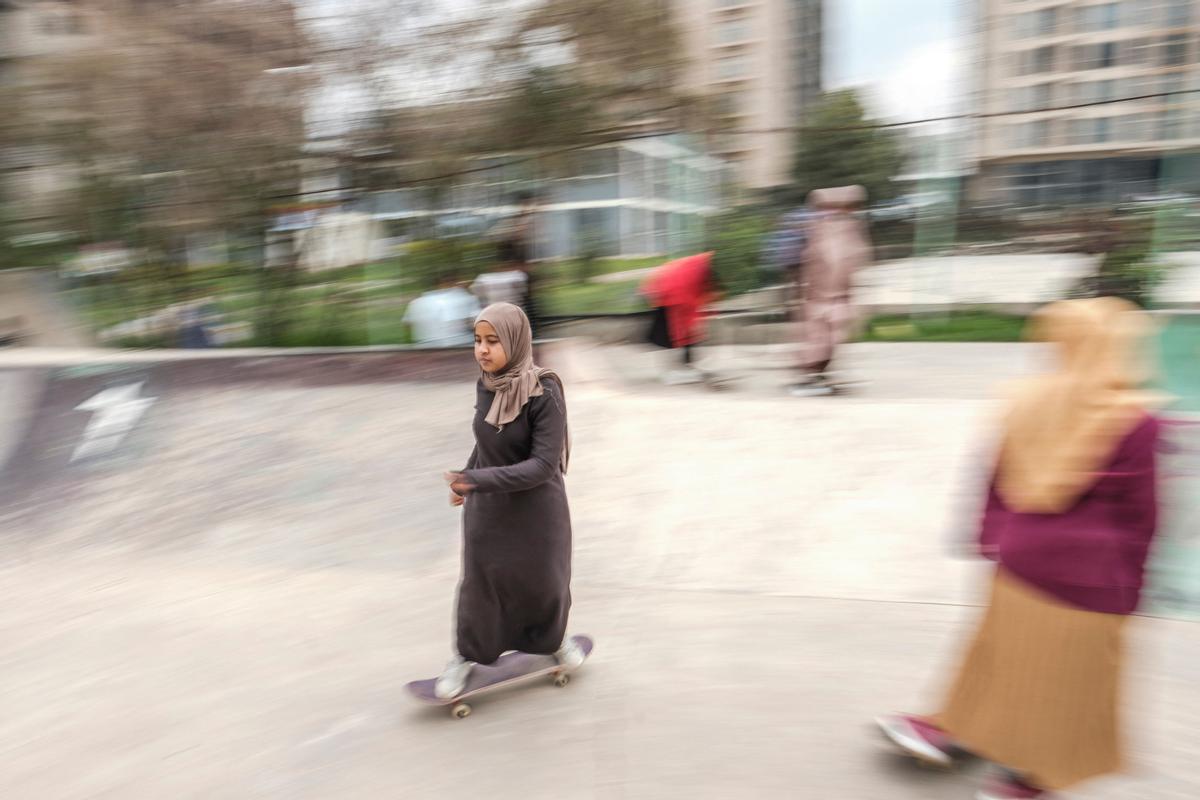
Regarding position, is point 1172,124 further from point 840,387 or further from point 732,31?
point 732,31

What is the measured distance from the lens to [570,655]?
3361 mm

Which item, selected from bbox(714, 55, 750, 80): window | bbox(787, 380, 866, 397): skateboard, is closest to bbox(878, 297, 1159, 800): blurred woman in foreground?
bbox(787, 380, 866, 397): skateboard

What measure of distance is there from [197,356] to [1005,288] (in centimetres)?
921

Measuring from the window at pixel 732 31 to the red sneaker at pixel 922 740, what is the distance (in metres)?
13.9

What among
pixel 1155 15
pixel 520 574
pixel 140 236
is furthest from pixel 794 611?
pixel 1155 15

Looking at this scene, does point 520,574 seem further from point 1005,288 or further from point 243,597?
point 1005,288

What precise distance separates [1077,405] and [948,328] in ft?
28.8

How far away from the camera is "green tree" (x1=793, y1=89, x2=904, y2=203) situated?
36.3ft

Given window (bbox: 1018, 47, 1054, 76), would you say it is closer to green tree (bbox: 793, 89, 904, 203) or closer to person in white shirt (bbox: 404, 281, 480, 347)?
green tree (bbox: 793, 89, 904, 203)

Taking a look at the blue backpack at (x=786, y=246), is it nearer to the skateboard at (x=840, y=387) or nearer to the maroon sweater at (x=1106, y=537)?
the skateboard at (x=840, y=387)

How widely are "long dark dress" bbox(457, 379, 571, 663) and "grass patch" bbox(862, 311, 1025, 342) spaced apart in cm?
785

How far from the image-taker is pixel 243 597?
14.1 feet

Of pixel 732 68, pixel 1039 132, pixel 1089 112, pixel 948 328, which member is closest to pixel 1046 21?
pixel 1039 132

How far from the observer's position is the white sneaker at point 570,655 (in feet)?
11.0
